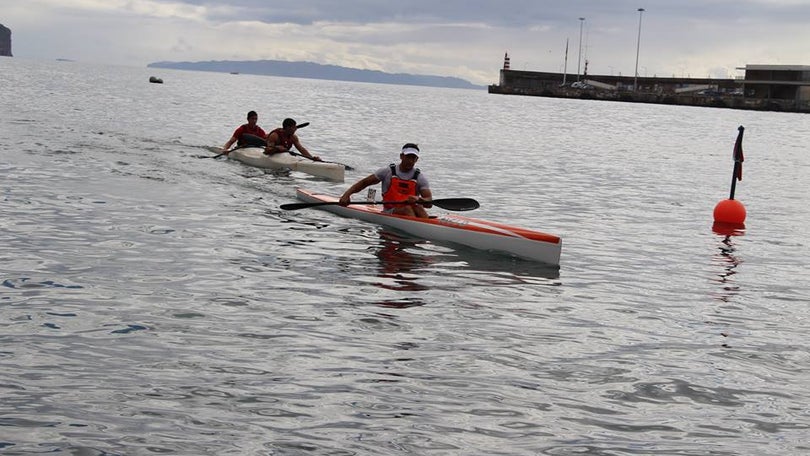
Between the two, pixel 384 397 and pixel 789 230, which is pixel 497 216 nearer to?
pixel 789 230

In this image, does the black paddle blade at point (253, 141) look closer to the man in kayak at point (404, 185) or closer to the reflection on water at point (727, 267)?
the man in kayak at point (404, 185)

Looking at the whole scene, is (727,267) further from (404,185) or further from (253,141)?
(253,141)

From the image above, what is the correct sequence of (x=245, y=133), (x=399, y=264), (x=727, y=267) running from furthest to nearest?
(x=245, y=133) < (x=727, y=267) < (x=399, y=264)

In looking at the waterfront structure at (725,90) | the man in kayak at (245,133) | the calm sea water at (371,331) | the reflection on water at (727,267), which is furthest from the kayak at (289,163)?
the waterfront structure at (725,90)

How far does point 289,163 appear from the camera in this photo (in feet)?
87.9

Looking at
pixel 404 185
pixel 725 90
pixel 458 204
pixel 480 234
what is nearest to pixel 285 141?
pixel 404 185

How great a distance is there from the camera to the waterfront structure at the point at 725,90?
149250mm

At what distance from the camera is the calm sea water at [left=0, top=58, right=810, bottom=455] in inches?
299

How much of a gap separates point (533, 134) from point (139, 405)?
57.3m

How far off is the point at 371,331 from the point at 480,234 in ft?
18.0

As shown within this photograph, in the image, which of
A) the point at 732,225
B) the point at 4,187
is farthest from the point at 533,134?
the point at 4,187

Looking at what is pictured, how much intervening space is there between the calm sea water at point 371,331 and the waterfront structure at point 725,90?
5415 inches

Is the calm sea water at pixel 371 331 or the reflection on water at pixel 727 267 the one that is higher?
the reflection on water at pixel 727 267

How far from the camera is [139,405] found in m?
7.86
